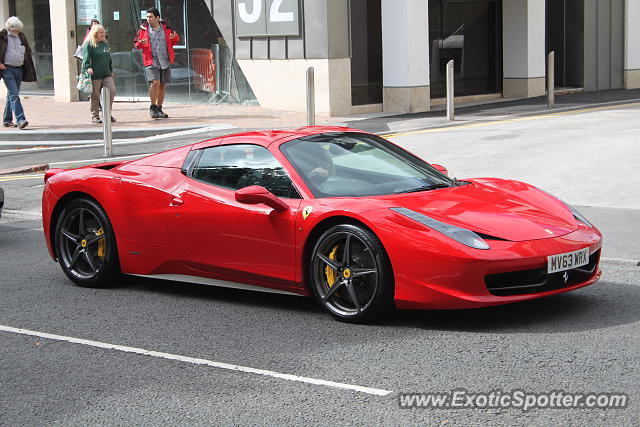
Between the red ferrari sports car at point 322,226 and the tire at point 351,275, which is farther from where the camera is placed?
the tire at point 351,275

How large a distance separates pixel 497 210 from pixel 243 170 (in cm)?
178

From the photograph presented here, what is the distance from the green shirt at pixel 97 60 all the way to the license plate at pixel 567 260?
14689 millimetres

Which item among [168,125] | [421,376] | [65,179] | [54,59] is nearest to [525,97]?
[168,125]

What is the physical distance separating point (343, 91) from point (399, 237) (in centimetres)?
1515

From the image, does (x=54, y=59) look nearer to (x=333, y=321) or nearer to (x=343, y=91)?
(x=343, y=91)

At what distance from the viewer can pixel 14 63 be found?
19.9m

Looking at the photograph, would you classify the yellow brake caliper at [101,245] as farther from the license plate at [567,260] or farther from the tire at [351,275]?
the license plate at [567,260]

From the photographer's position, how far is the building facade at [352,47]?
69.5 feet

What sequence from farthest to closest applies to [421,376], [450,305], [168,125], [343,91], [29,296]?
[343,91] → [168,125] → [29,296] → [450,305] → [421,376]

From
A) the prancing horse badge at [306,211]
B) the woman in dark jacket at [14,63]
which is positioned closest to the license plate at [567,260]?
the prancing horse badge at [306,211]

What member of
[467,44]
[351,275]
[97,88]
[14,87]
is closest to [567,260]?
[351,275]

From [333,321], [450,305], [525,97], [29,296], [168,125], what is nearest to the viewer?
[450,305]

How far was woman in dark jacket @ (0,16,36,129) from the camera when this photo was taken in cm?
1973

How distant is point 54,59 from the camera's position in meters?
26.4
